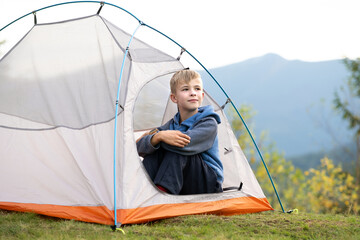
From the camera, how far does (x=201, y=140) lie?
3184 millimetres

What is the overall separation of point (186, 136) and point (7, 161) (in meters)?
1.57

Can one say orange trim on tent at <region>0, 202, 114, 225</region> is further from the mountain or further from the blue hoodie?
the mountain

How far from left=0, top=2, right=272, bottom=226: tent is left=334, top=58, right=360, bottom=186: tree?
26.6 feet

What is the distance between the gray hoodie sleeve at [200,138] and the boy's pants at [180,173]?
0.16 feet

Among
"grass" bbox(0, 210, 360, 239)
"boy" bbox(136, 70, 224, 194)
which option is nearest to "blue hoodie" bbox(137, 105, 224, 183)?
"boy" bbox(136, 70, 224, 194)

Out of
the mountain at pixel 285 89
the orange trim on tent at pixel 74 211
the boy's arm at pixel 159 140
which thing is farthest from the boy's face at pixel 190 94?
the mountain at pixel 285 89

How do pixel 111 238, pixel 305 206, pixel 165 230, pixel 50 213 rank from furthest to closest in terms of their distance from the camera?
1. pixel 305 206
2. pixel 50 213
3. pixel 165 230
4. pixel 111 238

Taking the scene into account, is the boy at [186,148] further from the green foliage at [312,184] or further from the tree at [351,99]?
the tree at [351,99]

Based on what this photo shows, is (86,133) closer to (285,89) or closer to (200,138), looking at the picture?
(200,138)

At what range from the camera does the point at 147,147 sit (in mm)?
3180

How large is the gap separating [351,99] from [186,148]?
365 inches

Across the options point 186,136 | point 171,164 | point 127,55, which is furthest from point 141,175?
point 127,55

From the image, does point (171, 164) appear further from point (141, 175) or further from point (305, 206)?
point (305, 206)

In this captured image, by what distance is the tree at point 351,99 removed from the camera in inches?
437
